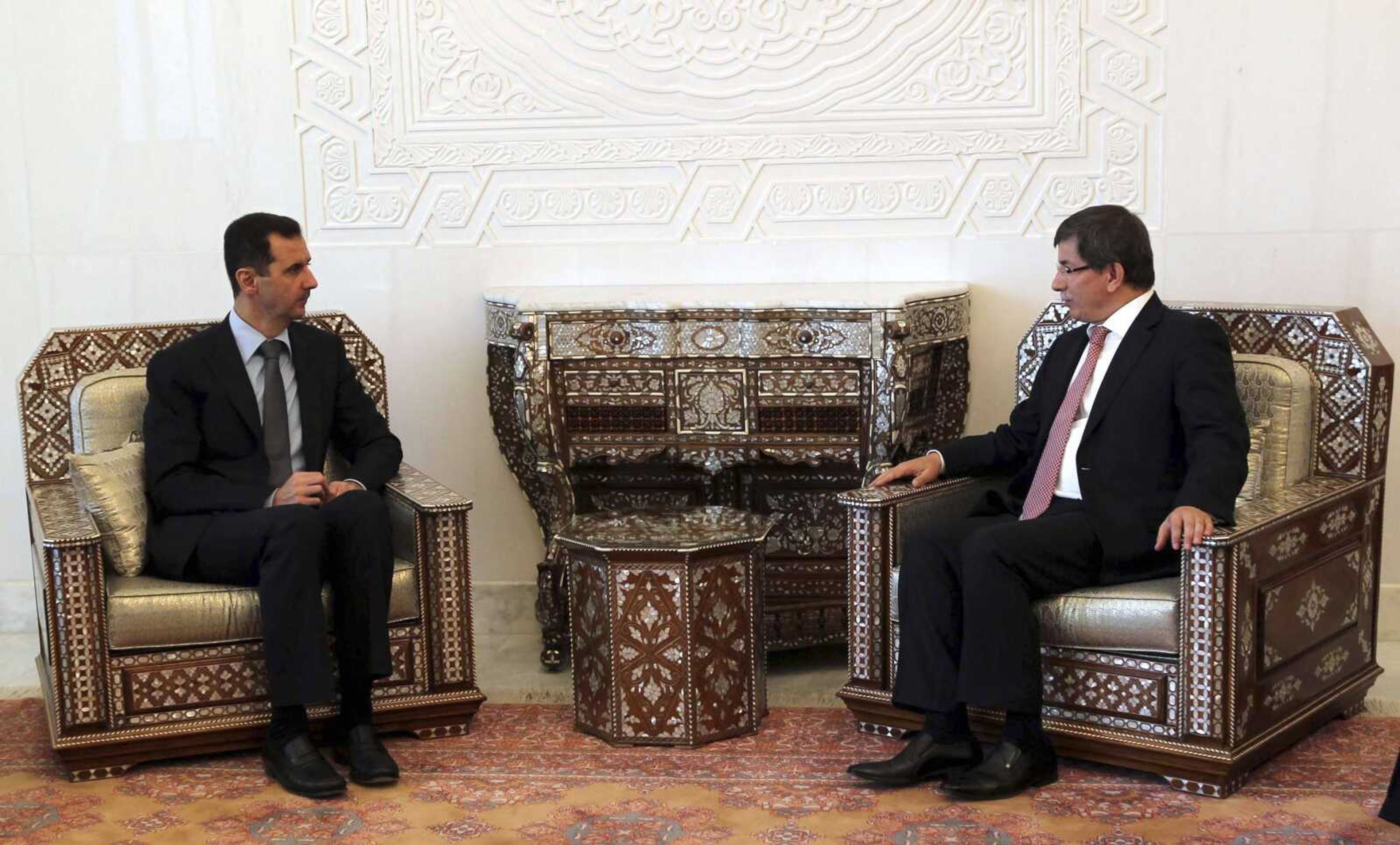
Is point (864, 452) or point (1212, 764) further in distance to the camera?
point (864, 452)

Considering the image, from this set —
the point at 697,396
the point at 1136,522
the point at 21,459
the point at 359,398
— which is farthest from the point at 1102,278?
the point at 21,459

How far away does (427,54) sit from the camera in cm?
491

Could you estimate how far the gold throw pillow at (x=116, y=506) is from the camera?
3871 millimetres

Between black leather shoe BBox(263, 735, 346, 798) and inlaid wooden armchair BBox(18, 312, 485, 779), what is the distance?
7.1 inches

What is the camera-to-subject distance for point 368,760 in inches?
147

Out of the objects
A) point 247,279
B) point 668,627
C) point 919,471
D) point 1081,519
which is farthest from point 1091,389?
point 247,279

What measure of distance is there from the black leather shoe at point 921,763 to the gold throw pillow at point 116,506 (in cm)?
193

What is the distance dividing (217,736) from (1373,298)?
3610 millimetres

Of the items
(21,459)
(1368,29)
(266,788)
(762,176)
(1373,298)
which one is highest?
(1368,29)

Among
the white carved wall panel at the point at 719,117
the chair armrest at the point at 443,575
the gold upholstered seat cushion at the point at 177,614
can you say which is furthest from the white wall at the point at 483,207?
the gold upholstered seat cushion at the point at 177,614

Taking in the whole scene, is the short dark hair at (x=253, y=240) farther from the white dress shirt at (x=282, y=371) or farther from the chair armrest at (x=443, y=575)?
the chair armrest at (x=443, y=575)

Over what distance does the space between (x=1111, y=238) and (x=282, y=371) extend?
88.5 inches

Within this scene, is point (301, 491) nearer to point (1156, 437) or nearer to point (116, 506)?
point (116, 506)

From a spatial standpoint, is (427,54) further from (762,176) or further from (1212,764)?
(1212,764)
